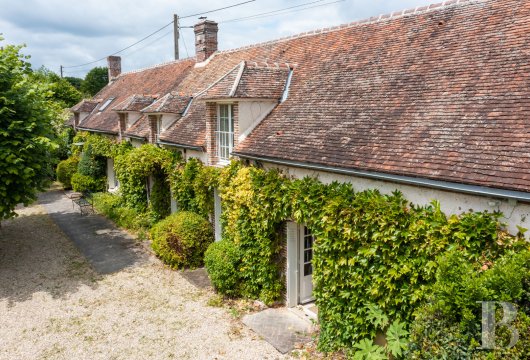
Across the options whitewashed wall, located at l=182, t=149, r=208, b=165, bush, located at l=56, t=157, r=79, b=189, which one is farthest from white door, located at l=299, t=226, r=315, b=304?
bush, located at l=56, t=157, r=79, b=189

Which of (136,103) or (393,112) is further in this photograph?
(136,103)

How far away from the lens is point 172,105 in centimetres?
1647

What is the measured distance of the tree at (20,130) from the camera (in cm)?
1223

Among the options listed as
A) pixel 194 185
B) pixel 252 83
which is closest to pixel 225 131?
pixel 252 83

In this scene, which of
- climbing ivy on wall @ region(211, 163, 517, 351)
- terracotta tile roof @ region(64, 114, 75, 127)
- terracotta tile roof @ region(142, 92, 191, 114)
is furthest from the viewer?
terracotta tile roof @ region(64, 114, 75, 127)

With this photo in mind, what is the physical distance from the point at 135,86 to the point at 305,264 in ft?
66.5

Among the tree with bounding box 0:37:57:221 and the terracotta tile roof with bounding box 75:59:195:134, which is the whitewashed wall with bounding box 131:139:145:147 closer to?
the terracotta tile roof with bounding box 75:59:195:134

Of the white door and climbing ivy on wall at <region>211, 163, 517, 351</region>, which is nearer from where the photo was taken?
climbing ivy on wall at <region>211, 163, 517, 351</region>

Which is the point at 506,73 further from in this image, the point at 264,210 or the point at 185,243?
the point at 185,243

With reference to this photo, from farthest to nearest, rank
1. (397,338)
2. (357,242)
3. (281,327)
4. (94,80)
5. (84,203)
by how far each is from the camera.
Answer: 1. (94,80)
2. (84,203)
3. (281,327)
4. (357,242)
5. (397,338)

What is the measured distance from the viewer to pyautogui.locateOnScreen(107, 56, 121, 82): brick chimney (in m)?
A: 33.6

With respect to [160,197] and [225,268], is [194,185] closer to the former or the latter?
[225,268]

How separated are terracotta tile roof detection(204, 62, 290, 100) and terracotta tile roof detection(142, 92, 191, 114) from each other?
409 cm

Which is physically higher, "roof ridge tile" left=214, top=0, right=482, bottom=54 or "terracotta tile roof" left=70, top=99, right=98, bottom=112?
"roof ridge tile" left=214, top=0, right=482, bottom=54
